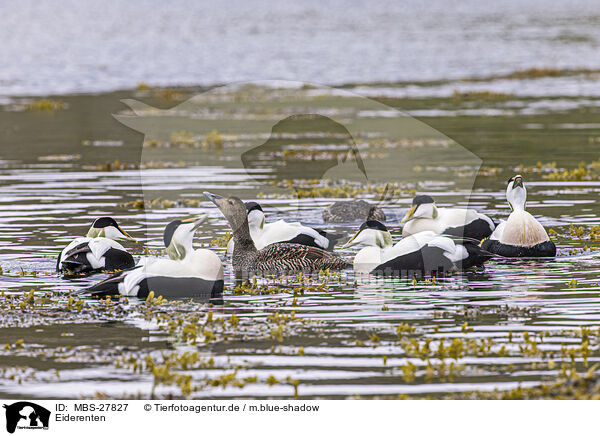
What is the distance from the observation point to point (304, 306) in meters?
10.1

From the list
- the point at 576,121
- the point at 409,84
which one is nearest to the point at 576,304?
the point at 576,121

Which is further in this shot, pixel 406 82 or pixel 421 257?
pixel 406 82

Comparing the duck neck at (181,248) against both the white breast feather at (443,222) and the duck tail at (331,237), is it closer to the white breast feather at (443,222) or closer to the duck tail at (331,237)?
the duck tail at (331,237)

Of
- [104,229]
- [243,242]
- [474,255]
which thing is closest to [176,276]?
[243,242]

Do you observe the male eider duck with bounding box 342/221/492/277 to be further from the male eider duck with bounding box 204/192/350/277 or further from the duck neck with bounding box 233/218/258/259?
the duck neck with bounding box 233/218/258/259

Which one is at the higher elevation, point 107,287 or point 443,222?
point 443,222

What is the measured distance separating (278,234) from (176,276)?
2592 mm

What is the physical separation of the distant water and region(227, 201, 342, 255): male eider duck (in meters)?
30.2

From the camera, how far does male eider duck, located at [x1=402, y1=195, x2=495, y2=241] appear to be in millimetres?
13117

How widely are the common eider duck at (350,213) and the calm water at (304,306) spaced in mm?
281
